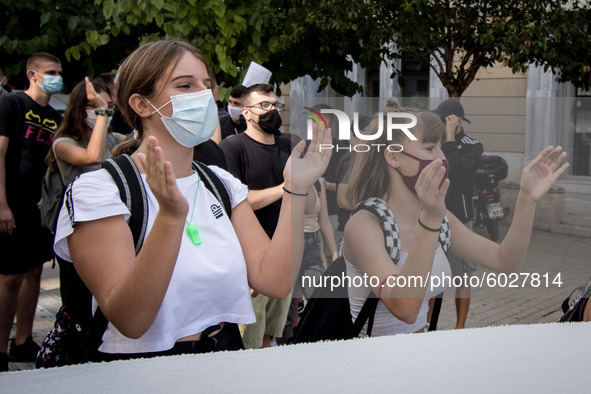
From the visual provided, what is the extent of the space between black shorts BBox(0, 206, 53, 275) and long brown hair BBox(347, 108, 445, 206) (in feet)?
9.62

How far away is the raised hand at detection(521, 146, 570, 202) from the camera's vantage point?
2006mm

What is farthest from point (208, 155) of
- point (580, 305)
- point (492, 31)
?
point (492, 31)

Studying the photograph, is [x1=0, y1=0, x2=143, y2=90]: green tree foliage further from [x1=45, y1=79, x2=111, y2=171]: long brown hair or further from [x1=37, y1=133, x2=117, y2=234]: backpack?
[x1=37, y1=133, x2=117, y2=234]: backpack

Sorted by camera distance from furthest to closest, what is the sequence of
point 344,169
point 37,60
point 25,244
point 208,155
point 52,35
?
point 52,35 < point 37,60 < point 25,244 < point 208,155 < point 344,169

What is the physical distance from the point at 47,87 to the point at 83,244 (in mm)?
3362

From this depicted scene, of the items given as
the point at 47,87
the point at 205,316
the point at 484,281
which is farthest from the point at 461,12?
the point at 205,316

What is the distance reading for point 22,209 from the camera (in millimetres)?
4527

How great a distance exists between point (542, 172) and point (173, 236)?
1091 millimetres

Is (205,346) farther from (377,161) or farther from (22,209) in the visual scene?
(22,209)

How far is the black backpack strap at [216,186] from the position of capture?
6.96ft

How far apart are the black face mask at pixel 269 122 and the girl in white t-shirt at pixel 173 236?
2.10 metres

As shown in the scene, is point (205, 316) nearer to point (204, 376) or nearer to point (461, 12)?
point (204, 376)

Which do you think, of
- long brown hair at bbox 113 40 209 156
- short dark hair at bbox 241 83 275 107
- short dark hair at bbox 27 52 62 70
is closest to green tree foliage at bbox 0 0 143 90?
short dark hair at bbox 27 52 62 70

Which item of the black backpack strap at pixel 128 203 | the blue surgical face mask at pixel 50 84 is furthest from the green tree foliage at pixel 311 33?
the black backpack strap at pixel 128 203
